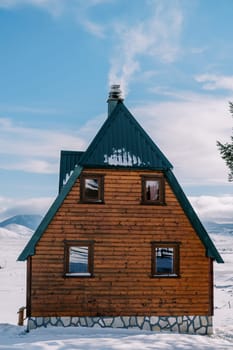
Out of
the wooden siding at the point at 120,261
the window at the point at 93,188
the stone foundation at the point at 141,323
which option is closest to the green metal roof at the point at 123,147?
the wooden siding at the point at 120,261

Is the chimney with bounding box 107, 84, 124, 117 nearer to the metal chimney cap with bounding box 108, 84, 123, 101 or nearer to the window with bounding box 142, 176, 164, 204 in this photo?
the metal chimney cap with bounding box 108, 84, 123, 101

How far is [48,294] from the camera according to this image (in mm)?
19375

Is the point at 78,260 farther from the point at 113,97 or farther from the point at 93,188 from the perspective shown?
the point at 113,97

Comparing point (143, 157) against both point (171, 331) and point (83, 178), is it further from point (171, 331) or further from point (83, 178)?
point (171, 331)

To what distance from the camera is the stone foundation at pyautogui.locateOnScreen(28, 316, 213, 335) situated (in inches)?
759

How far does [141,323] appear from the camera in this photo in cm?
1975

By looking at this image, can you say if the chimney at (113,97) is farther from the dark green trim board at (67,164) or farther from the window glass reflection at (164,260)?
the window glass reflection at (164,260)

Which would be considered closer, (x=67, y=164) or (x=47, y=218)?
(x=47, y=218)

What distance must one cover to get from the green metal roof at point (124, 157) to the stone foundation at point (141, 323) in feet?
9.05

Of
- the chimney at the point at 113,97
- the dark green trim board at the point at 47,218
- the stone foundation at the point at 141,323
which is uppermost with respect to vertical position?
the chimney at the point at 113,97

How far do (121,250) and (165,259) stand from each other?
6.53ft

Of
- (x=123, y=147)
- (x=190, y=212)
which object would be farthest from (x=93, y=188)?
(x=190, y=212)

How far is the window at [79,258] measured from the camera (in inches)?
772

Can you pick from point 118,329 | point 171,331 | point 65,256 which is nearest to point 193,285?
point 171,331
